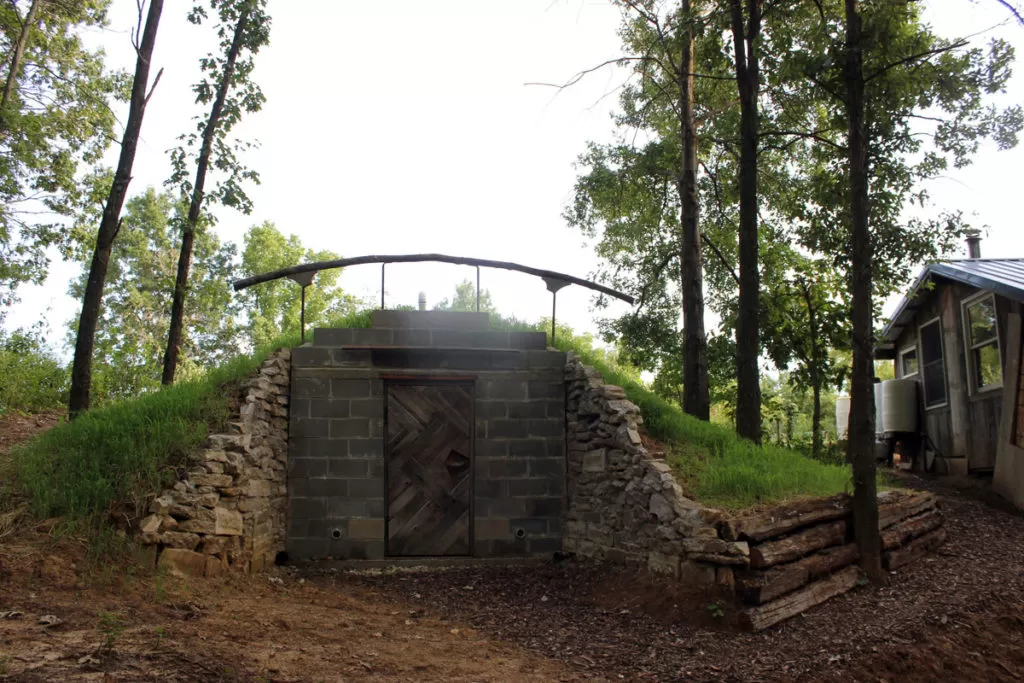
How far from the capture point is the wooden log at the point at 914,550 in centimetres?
840

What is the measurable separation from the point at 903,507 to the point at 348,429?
7.05 meters

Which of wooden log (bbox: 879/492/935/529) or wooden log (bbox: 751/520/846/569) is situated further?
wooden log (bbox: 879/492/935/529)

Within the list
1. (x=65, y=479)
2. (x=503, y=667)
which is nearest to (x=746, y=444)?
(x=503, y=667)

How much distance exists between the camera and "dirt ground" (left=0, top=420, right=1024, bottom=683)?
5.32m

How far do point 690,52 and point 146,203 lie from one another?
30.5 m

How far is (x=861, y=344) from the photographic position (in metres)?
8.02

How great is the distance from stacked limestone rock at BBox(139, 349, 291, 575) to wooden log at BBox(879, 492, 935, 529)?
23.7 feet

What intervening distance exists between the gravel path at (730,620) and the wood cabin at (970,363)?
3.37 metres

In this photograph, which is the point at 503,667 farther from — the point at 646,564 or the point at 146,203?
the point at 146,203

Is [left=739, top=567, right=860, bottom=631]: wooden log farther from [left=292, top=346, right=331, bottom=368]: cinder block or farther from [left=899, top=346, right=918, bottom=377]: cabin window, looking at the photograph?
[left=899, top=346, right=918, bottom=377]: cabin window

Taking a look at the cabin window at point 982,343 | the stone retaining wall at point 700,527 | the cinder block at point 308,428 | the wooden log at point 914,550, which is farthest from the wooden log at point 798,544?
the cabin window at point 982,343

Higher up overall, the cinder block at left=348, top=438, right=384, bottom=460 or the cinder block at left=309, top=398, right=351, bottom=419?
the cinder block at left=309, top=398, right=351, bottom=419

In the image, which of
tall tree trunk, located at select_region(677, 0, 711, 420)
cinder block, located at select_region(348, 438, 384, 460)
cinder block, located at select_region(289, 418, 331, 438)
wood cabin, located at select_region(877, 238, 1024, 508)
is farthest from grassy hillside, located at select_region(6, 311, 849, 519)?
wood cabin, located at select_region(877, 238, 1024, 508)

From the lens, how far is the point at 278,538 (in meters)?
9.14
